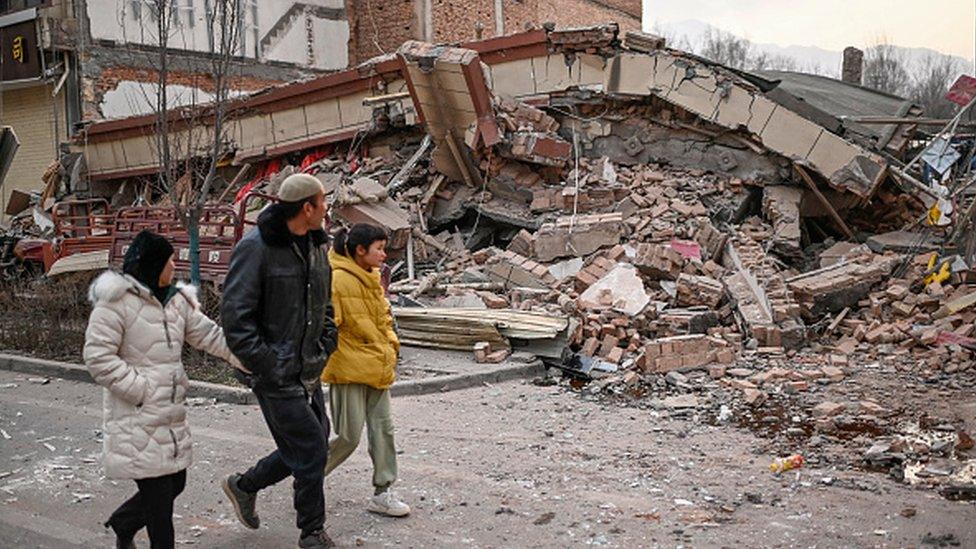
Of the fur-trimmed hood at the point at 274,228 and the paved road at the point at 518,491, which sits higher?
the fur-trimmed hood at the point at 274,228

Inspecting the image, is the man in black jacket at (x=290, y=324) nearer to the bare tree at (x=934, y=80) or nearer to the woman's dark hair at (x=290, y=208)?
the woman's dark hair at (x=290, y=208)

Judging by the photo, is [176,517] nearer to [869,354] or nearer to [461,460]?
[461,460]

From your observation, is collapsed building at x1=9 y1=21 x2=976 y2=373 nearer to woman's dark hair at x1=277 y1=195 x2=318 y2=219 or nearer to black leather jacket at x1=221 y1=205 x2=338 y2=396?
black leather jacket at x1=221 y1=205 x2=338 y2=396

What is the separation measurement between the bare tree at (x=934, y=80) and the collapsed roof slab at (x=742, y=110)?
→ 33.0 m

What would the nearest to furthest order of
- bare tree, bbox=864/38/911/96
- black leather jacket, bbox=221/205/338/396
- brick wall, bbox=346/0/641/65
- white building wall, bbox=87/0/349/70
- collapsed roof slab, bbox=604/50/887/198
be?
black leather jacket, bbox=221/205/338/396
collapsed roof slab, bbox=604/50/887/198
white building wall, bbox=87/0/349/70
brick wall, bbox=346/0/641/65
bare tree, bbox=864/38/911/96

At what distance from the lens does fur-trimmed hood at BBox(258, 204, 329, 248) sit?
4355 mm

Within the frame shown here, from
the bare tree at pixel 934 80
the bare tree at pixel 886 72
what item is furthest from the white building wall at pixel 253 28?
the bare tree at pixel 886 72

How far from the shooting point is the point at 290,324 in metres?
4.38

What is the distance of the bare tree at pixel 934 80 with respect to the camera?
1869 inches

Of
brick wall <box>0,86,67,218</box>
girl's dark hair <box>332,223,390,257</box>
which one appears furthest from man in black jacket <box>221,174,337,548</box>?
brick wall <box>0,86,67,218</box>

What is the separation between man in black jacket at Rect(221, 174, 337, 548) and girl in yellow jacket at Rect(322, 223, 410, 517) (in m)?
0.28

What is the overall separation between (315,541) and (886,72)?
63.3 m

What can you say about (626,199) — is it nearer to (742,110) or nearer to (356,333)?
(742,110)

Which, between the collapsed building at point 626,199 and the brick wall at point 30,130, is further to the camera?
the brick wall at point 30,130
